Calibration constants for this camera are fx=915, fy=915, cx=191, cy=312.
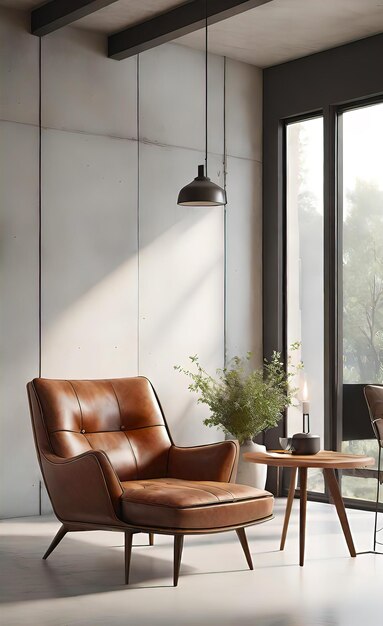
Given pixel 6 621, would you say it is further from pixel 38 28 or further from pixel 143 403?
pixel 38 28

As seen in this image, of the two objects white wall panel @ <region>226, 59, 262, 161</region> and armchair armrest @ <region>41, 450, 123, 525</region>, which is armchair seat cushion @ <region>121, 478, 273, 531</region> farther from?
white wall panel @ <region>226, 59, 262, 161</region>

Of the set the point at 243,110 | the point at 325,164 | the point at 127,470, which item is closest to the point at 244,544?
the point at 127,470

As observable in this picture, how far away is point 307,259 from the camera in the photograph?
7203 millimetres

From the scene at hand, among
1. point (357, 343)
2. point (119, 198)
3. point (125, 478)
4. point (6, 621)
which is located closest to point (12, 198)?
point (119, 198)

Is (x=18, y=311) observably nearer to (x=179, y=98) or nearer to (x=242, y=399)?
(x=242, y=399)

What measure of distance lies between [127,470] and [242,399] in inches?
71.4

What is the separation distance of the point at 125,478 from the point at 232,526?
833mm

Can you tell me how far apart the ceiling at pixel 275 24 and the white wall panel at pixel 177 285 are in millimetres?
890

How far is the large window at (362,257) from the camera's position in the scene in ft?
21.9

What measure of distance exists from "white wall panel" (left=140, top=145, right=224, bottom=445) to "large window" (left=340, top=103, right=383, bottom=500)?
103 cm

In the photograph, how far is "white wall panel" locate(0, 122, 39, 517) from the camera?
604cm

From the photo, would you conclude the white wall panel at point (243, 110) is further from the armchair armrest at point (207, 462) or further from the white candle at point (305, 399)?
the armchair armrest at point (207, 462)

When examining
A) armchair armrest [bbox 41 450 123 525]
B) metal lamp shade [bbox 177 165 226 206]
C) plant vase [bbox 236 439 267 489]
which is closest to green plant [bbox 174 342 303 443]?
plant vase [bbox 236 439 267 489]

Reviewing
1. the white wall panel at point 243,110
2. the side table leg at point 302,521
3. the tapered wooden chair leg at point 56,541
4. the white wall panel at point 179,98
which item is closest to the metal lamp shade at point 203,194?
the white wall panel at point 179,98
